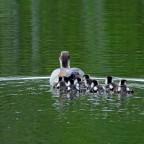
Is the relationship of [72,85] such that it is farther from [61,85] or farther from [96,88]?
[96,88]

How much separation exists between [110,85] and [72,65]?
4243 millimetres

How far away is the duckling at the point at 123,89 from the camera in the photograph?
50.3 feet

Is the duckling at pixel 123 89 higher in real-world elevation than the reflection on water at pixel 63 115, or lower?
higher

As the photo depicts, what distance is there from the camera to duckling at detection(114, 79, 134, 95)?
15.3 meters

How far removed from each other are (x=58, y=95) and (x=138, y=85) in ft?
5.51

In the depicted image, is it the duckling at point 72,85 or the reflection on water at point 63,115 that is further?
the duckling at point 72,85

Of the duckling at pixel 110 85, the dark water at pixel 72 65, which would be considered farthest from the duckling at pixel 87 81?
the dark water at pixel 72 65

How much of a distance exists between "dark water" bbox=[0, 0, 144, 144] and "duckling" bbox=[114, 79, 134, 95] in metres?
0.14

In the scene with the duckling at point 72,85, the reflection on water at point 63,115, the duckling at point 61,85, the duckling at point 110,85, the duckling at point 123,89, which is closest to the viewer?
the reflection on water at point 63,115

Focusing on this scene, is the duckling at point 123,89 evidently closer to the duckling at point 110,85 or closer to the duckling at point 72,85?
the duckling at point 110,85

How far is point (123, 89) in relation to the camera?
15406 mm

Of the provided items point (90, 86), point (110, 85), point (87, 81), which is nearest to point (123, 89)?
point (110, 85)

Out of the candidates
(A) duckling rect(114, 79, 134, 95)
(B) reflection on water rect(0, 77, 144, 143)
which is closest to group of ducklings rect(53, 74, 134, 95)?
(A) duckling rect(114, 79, 134, 95)

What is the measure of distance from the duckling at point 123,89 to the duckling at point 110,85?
93mm
